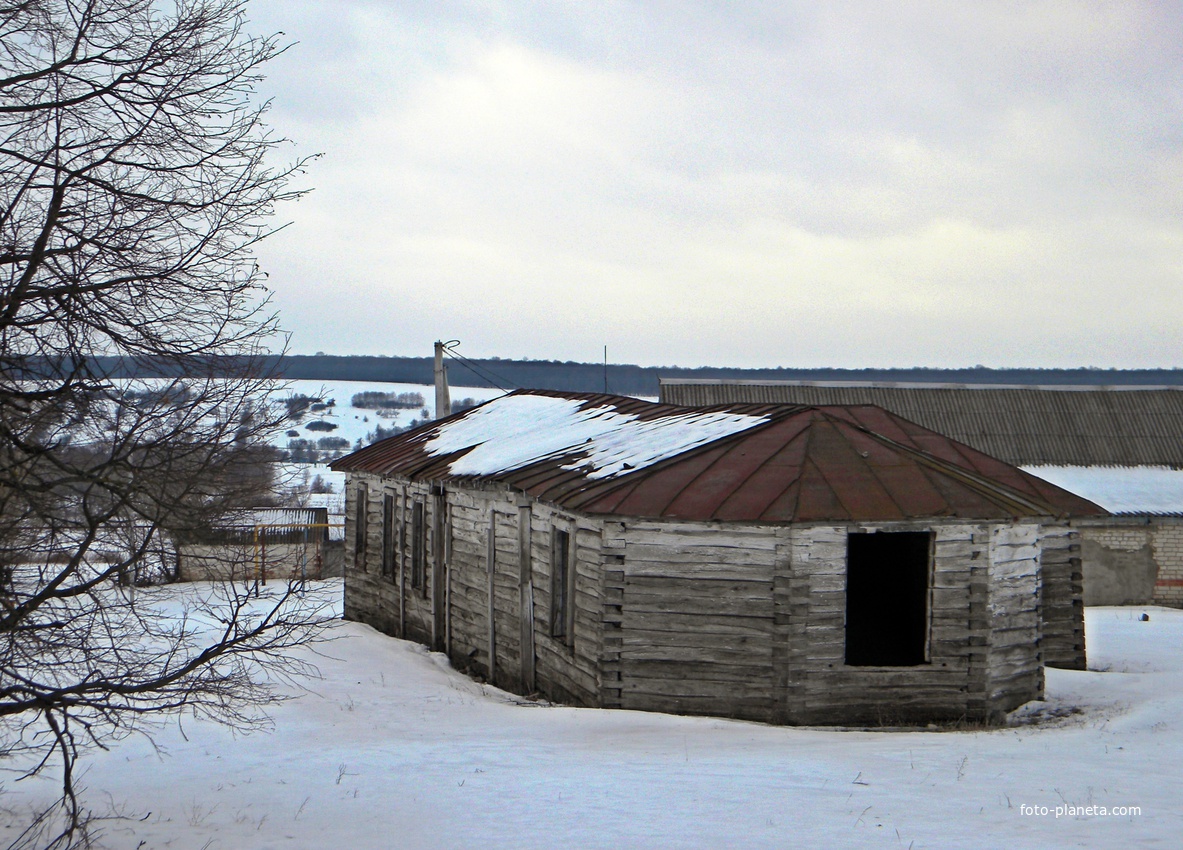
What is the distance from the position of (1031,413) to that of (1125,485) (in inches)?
142

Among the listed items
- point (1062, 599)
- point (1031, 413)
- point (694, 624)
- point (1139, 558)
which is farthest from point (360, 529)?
point (1031, 413)

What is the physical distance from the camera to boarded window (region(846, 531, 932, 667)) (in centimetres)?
1372

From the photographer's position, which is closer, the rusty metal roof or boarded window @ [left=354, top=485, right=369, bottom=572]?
the rusty metal roof

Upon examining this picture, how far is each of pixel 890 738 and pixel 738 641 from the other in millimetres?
1707

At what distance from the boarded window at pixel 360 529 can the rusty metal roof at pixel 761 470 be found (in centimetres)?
418

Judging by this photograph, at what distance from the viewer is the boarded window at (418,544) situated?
16844mm

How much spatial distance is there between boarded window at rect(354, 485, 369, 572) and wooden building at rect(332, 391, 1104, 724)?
21.5 feet

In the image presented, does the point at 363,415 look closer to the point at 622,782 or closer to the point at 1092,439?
the point at 1092,439

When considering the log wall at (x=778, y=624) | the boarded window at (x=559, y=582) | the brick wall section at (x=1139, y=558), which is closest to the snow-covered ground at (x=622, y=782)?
the log wall at (x=778, y=624)

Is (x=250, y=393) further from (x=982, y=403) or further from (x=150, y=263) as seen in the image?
(x=982, y=403)

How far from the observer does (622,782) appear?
7965mm

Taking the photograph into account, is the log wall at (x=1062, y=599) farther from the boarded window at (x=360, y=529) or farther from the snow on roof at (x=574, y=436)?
the boarded window at (x=360, y=529)

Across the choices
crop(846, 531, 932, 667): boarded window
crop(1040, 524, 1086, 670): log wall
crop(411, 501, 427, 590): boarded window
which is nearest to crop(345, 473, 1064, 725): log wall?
crop(846, 531, 932, 667): boarded window

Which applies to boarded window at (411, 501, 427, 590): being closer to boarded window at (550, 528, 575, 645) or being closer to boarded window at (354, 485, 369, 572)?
boarded window at (354, 485, 369, 572)
